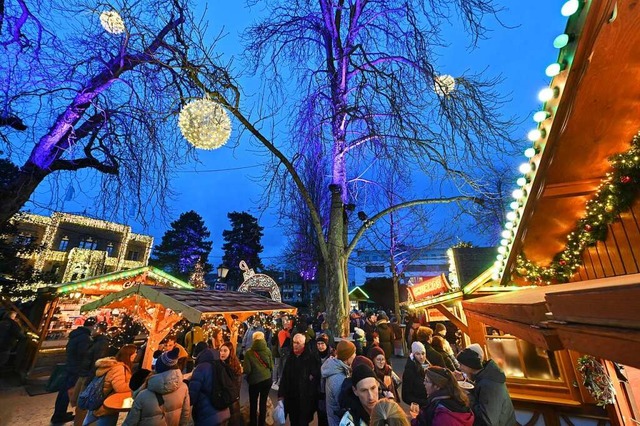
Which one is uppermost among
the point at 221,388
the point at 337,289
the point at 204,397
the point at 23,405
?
the point at 337,289

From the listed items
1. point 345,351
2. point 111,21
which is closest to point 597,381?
point 345,351

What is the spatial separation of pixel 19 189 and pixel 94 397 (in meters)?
3.69

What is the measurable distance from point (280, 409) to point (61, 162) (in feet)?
20.1

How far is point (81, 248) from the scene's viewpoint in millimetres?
31266

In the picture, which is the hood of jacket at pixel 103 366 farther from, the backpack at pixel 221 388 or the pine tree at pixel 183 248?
the pine tree at pixel 183 248

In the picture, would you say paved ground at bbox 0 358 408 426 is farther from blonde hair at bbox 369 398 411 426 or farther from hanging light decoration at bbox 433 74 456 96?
hanging light decoration at bbox 433 74 456 96

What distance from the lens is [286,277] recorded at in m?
52.7

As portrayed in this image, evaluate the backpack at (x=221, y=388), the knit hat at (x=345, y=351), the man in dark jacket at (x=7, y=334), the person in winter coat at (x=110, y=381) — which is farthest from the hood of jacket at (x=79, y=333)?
the knit hat at (x=345, y=351)

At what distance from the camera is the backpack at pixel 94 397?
4039 millimetres

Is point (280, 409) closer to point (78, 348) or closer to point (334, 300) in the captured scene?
point (334, 300)

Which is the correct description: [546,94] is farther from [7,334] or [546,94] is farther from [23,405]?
[7,334]

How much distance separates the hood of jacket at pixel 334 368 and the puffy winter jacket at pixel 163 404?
188cm

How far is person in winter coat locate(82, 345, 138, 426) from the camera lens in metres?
4.11

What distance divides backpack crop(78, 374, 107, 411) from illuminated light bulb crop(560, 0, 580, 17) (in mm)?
6700
